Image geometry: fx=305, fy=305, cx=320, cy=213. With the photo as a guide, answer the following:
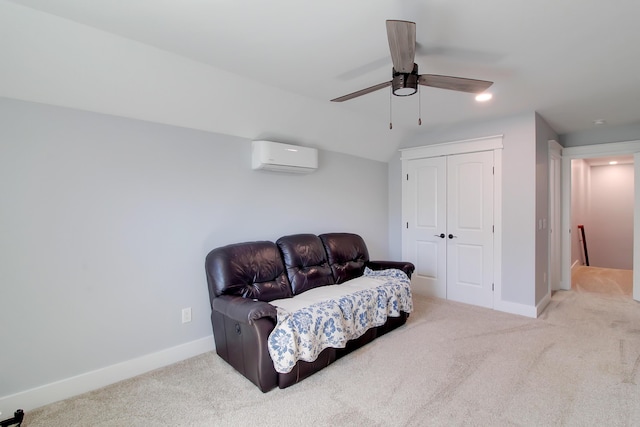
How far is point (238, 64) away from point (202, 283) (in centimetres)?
193

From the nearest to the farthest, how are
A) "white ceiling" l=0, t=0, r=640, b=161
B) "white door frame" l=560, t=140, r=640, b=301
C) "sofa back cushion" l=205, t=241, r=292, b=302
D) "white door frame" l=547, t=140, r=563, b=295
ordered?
"white ceiling" l=0, t=0, r=640, b=161 → "sofa back cushion" l=205, t=241, r=292, b=302 → "white door frame" l=560, t=140, r=640, b=301 → "white door frame" l=547, t=140, r=563, b=295

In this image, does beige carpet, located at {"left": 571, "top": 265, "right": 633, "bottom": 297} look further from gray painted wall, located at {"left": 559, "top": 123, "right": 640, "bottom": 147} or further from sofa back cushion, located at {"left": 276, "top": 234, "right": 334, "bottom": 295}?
sofa back cushion, located at {"left": 276, "top": 234, "right": 334, "bottom": 295}

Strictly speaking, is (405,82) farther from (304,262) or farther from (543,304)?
(543,304)

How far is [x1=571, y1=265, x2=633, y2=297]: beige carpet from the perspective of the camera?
4.65 metres

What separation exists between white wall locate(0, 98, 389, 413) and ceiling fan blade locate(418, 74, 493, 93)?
186cm

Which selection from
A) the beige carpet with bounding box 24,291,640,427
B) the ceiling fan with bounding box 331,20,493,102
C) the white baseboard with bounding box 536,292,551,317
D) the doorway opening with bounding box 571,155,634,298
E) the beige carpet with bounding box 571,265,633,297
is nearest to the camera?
the ceiling fan with bounding box 331,20,493,102

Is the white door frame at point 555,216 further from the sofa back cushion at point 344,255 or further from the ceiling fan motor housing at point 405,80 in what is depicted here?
the ceiling fan motor housing at point 405,80

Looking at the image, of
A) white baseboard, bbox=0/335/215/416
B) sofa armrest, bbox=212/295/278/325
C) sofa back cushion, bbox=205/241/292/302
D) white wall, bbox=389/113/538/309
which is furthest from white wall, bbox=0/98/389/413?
white wall, bbox=389/113/538/309

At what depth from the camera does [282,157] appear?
125 inches

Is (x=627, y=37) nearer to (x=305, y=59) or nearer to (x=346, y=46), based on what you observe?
(x=346, y=46)

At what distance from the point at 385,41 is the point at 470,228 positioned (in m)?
2.87

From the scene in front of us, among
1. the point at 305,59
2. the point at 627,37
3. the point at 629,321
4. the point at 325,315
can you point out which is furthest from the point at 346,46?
the point at 629,321

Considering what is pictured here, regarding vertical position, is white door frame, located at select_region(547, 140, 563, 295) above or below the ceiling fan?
below

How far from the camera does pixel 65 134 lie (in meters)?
2.16
